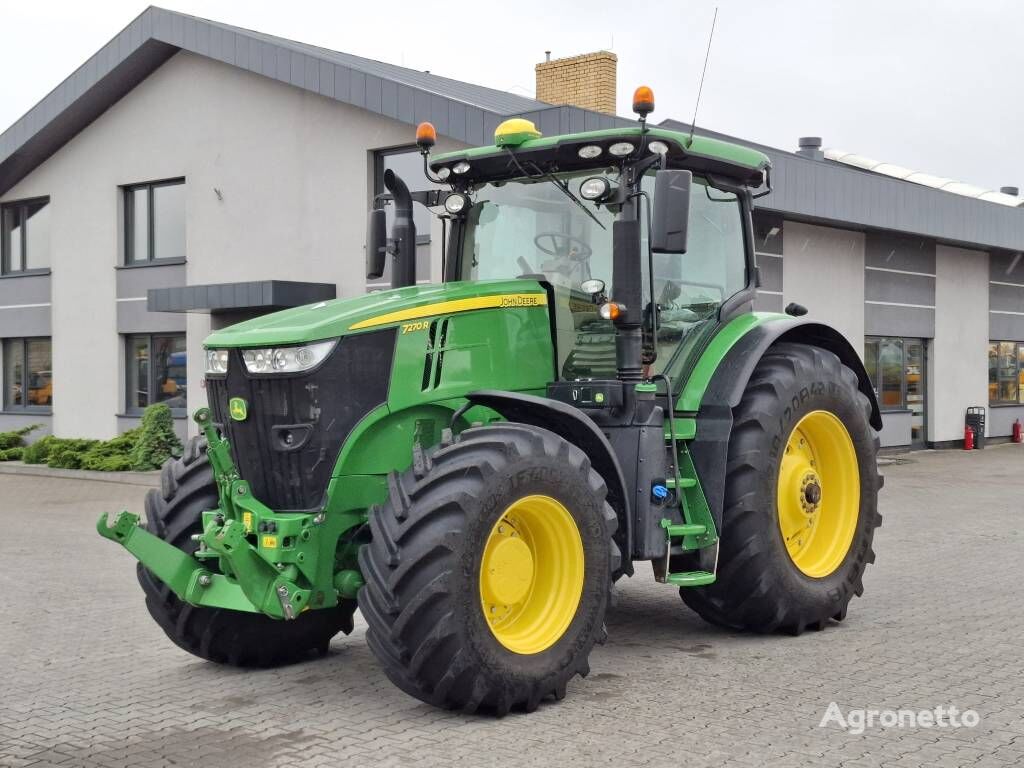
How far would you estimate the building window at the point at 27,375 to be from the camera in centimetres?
2316

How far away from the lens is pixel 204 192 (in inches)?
781

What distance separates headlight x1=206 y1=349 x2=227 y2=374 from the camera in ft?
18.9

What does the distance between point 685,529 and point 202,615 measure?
2513 millimetres

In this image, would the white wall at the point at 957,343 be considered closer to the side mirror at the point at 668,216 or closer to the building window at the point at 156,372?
the building window at the point at 156,372

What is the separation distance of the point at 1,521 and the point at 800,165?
39.8 feet

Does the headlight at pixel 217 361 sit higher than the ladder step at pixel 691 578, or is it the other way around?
the headlight at pixel 217 361

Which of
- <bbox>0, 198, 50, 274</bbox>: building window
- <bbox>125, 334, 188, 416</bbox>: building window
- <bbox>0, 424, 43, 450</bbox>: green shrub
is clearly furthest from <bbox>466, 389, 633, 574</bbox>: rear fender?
<bbox>0, 198, 50, 274</bbox>: building window

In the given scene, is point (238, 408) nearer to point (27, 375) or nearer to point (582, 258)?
point (582, 258)

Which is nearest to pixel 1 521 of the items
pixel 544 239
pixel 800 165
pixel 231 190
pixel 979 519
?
pixel 231 190

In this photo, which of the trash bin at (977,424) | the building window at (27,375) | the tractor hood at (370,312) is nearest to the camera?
the tractor hood at (370,312)

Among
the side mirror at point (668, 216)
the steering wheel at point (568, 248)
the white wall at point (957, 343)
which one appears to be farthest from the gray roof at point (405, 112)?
the side mirror at point (668, 216)

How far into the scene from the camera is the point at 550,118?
49.2 ft

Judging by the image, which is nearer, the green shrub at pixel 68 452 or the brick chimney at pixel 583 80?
the green shrub at pixel 68 452

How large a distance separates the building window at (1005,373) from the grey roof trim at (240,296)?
48.6ft
